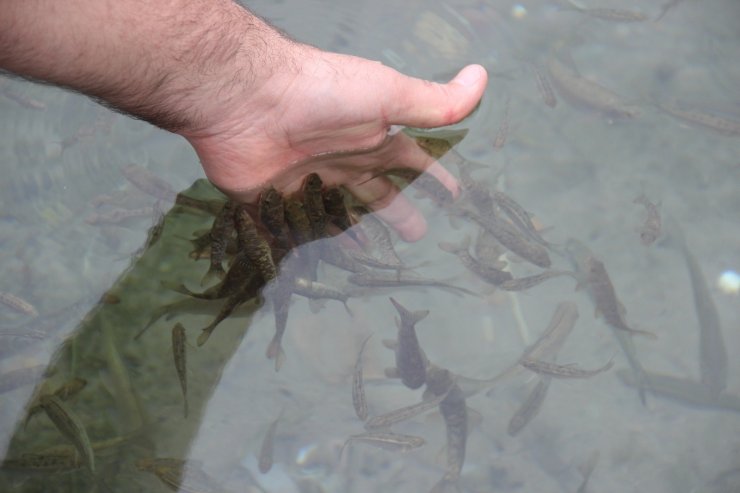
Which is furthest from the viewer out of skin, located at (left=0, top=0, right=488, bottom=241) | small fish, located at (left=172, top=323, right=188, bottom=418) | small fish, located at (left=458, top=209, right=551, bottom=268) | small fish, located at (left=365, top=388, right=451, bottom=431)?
small fish, located at (left=458, top=209, right=551, bottom=268)

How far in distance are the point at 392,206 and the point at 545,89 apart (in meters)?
1.57

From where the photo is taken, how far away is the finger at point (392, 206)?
392 centimetres

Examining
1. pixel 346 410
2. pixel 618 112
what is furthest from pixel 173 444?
pixel 618 112

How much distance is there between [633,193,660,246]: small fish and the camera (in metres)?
4.04

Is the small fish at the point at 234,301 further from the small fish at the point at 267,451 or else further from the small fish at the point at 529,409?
the small fish at the point at 529,409

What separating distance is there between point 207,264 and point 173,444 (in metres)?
1.03

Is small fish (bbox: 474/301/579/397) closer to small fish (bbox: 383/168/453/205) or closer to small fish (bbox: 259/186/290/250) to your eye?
small fish (bbox: 383/168/453/205)

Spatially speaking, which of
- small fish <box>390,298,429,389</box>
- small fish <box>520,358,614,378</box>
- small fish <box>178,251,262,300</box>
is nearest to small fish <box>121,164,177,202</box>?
small fish <box>178,251,262,300</box>

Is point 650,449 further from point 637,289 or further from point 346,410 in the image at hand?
point 346,410

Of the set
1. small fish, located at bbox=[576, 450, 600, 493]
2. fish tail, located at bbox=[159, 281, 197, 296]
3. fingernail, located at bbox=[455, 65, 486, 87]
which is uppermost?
fingernail, located at bbox=[455, 65, 486, 87]

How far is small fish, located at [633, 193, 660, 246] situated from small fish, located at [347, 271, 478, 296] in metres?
1.24

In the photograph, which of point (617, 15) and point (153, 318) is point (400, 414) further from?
point (617, 15)

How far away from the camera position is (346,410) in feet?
11.9

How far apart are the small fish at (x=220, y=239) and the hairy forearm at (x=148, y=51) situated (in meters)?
0.56
